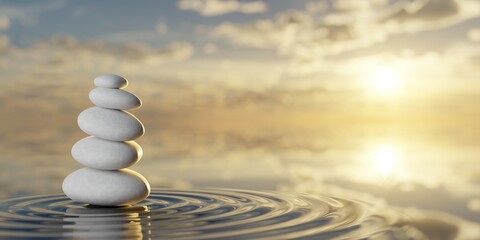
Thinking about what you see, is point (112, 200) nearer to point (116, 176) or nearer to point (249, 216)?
point (116, 176)

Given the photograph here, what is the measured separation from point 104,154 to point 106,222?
1.72 metres

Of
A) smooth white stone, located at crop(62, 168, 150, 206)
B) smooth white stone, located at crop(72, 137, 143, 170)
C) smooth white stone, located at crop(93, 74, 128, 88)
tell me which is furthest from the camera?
smooth white stone, located at crop(93, 74, 128, 88)

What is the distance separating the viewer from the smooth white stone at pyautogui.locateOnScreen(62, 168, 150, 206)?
412 inches

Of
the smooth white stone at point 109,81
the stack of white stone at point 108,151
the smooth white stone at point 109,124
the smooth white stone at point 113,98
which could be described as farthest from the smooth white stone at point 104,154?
the smooth white stone at point 109,81

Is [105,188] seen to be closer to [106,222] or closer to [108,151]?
[108,151]

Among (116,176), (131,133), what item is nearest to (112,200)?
(116,176)

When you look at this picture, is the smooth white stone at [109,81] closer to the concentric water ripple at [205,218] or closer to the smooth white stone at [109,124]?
the smooth white stone at [109,124]

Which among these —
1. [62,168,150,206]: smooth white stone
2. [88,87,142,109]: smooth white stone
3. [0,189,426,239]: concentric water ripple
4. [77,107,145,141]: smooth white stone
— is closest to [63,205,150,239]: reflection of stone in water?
[0,189,426,239]: concentric water ripple

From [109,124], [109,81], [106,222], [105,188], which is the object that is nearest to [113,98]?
[109,81]

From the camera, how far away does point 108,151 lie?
10609 millimetres

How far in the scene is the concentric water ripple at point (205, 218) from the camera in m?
8.15

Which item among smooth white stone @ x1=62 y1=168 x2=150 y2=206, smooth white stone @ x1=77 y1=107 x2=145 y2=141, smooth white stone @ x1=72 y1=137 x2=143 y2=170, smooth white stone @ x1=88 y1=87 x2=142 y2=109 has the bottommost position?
smooth white stone @ x1=62 y1=168 x2=150 y2=206

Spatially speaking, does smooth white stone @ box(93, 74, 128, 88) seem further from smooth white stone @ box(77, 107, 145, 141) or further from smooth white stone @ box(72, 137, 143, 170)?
smooth white stone @ box(72, 137, 143, 170)

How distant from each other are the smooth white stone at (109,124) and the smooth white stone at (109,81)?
419 millimetres
